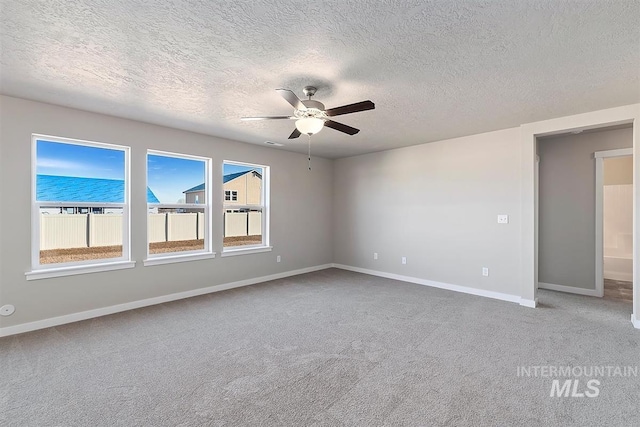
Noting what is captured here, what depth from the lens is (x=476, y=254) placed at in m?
4.64

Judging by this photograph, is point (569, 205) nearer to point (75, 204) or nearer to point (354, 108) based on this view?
point (354, 108)

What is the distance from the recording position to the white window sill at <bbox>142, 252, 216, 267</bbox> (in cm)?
405

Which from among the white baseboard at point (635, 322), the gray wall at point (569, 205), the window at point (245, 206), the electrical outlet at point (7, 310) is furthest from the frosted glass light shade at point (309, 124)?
the gray wall at point (569, 205)

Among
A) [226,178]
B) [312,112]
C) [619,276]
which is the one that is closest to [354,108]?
[312,112]

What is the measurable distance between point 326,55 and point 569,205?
15.3 feet

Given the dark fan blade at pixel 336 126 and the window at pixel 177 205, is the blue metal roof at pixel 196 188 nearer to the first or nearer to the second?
the window at pixel 177 205

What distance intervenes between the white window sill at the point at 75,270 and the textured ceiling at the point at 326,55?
6.04 ft

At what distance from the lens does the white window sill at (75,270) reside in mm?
3207

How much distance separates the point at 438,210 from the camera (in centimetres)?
507

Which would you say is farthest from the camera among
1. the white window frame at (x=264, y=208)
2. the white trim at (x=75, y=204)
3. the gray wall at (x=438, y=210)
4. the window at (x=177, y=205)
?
the white window frame at (x=264, y=208)

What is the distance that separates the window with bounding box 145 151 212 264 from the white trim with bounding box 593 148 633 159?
586 cm

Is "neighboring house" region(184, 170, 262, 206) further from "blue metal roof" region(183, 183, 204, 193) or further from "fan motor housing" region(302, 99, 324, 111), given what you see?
"fan motor housing" region(302, 99, 324, 111)

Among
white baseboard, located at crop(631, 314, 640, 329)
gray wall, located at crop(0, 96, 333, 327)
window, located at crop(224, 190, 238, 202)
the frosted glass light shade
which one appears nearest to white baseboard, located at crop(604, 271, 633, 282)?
white baseboard, located at crop(631, 314, 640, 329)

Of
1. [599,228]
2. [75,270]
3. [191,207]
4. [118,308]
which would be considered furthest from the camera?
[191,207]
